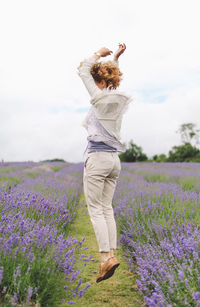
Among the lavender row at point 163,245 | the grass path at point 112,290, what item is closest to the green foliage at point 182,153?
the lavender row at point 163,245

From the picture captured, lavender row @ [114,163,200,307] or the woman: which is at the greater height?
the woman

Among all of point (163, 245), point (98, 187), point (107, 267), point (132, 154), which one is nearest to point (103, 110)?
point (98, 187)

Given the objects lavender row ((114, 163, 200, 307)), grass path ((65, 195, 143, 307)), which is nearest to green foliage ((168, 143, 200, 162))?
lavender row ((114, 163, 200, 307))

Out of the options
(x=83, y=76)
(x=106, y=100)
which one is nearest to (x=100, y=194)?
(x=106, y=100)

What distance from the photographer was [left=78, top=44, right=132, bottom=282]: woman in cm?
250

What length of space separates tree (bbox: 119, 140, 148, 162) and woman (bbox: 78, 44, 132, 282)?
3126 centimetres

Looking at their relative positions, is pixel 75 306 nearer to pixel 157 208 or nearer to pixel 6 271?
pixel 6 271

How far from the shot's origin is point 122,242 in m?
3.33

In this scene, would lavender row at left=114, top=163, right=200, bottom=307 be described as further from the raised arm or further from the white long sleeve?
the raised arm

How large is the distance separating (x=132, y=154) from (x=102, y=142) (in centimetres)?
3181

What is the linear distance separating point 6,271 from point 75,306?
29.2 inches

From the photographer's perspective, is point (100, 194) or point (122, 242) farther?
point (122, 242)

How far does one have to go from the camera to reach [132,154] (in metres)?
34.2

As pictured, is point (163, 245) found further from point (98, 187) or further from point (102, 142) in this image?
point (102, 142)
